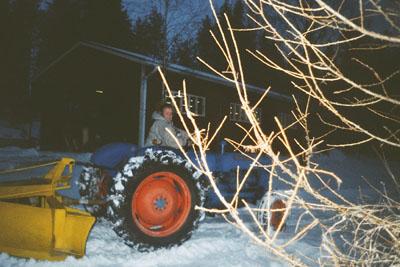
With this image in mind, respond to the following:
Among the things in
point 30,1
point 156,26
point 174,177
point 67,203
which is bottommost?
point 67,203

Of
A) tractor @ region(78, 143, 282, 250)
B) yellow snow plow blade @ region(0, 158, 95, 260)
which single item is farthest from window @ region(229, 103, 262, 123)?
yellow snow plow blade @ region(0, 158, 95, 260)

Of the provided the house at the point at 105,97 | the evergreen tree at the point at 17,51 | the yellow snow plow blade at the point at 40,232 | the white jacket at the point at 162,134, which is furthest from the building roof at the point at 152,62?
the evergreen tree at the point at 17,51

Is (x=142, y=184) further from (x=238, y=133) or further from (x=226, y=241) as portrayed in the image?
(x=238, y=133)

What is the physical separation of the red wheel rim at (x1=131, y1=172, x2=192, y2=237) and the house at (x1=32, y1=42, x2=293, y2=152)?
1148cm

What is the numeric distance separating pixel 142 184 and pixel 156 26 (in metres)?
11.1

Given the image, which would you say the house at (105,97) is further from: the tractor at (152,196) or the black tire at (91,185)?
the tractor at (152,196)

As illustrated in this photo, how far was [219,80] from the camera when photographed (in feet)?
51.2

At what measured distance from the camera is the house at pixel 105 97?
55.5 ft

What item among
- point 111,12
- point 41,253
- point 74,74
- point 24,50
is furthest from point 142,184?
point 111,12

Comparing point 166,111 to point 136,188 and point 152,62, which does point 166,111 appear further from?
point 152,62

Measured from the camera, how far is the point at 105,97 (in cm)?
1806

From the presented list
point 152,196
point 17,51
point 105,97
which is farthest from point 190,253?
point 17,51

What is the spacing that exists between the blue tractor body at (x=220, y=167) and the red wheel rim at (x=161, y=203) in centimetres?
37

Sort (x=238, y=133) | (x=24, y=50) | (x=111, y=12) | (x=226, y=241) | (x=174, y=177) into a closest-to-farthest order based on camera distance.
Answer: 1. (x=174, y=177)
2. (x=226, y=241)
3. (x=238, y=133)
4. (x=24, y=50)
5. (x=111, y=12)
